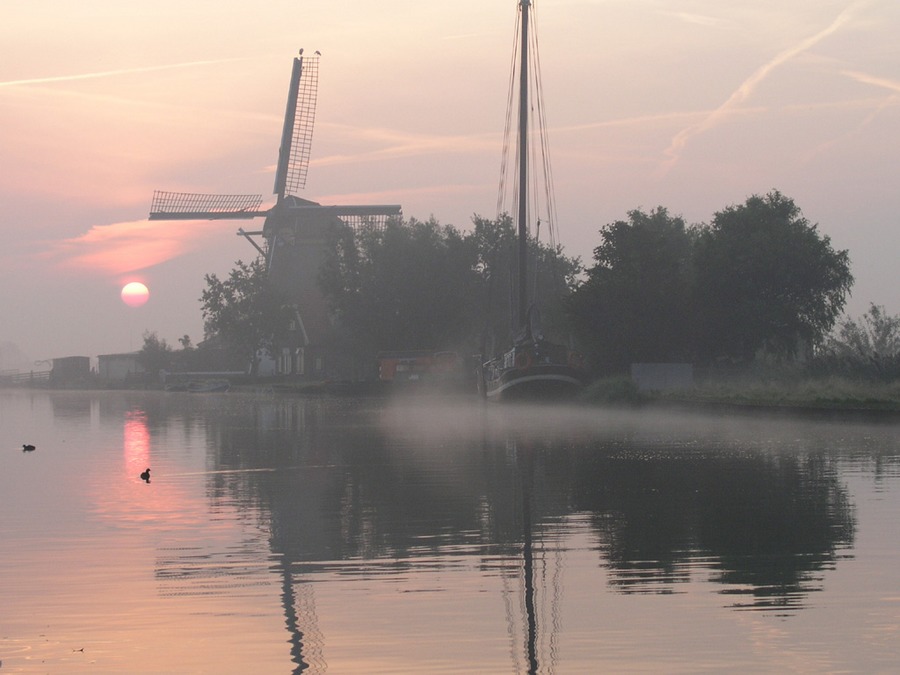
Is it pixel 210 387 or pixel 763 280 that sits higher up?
pixel 763 280

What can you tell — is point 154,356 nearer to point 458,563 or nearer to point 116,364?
point 116,364

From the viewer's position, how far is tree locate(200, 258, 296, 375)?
123500 mm

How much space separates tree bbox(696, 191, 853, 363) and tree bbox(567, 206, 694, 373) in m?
2.34

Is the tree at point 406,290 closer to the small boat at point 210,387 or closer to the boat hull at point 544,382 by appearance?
the small boat at point 210,387

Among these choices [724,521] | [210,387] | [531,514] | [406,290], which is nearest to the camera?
[724,521]

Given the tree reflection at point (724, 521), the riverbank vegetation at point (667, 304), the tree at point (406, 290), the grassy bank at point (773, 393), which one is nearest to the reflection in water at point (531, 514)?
the tree reflection at point (724, 521)

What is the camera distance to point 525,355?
66.2 meters

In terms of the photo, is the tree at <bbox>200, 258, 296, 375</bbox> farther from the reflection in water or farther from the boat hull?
the reflection in water

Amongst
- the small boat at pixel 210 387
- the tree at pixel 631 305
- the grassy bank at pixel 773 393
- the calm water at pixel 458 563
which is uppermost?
the tree at pixel 631 305

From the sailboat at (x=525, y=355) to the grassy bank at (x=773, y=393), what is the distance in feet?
4.97

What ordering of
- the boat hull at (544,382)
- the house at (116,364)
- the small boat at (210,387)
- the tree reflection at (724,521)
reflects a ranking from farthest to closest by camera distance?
the house at (116,364) → the small boat at (210,387) → the boat hull at (544,382) → the tree reflection at (724,521)

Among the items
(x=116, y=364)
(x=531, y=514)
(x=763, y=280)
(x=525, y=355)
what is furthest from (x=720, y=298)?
(x=116, y=364)

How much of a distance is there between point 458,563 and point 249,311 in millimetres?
111614

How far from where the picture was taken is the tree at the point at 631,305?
68.6m
